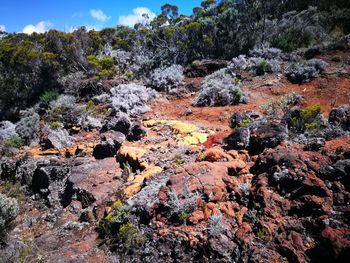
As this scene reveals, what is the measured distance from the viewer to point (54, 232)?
18.3 ft

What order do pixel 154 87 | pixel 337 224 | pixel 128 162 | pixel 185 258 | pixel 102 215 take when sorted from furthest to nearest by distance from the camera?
pixel 154 87 < pixel 128 162 < pixel 102 215 < pixel 185 258 < pixel 337 224

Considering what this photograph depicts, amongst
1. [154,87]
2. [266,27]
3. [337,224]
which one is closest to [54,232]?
[337,224]

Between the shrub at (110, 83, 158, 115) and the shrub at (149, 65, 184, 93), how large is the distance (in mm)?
600

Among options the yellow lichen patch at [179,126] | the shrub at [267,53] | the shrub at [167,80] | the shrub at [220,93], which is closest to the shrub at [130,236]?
the yellow lichen patch at [179,126]

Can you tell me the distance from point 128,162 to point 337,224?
4395mm

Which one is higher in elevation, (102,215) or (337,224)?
(337,224)

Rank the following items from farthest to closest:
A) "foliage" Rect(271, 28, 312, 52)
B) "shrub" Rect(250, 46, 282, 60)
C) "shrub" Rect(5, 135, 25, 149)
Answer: "foliage" Rect(271, 28, 312, 52)
"shrub" Rect(250, 46, 282, 60)
"shrub" Rect(5, 135, 25, 149)

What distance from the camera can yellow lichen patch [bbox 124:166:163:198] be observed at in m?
5.70

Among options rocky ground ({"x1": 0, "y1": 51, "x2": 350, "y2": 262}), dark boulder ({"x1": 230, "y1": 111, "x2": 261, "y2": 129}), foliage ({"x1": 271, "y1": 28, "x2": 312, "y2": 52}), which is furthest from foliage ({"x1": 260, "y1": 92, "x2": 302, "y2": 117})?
foliage ({"x1": 271, "y1": 28, "x2": 312, "y2": 52})

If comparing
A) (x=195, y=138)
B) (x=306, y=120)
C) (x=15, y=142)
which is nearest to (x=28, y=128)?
(x=15, y=142)

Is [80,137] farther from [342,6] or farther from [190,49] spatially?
[342,6]

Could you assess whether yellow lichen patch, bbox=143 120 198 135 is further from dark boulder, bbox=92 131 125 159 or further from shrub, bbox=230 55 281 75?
shrub, bbox=230 55 281 75

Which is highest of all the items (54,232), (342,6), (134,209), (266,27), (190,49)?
(342,6)

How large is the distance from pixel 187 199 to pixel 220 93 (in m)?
5.87
